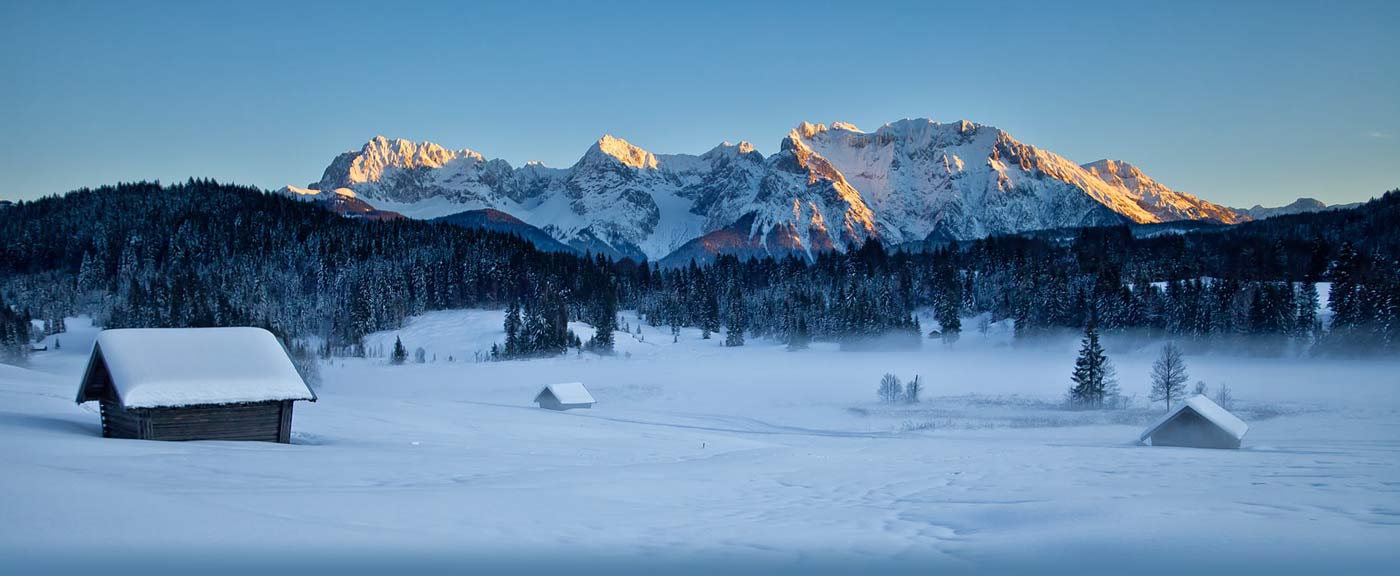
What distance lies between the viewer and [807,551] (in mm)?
11414

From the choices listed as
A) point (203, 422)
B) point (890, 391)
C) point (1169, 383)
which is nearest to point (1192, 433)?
point (1169, 383)

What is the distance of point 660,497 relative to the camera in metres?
17.3

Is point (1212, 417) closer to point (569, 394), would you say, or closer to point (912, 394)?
point (912, 394)

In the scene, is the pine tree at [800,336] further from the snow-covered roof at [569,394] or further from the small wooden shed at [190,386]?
the small wooden shed at [190,386]

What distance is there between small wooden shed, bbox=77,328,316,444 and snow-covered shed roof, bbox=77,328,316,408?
0.08 feet

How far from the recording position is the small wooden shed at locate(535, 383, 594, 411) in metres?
59.5

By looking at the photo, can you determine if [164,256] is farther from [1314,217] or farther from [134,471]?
[1314,217]

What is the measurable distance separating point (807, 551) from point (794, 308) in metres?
120

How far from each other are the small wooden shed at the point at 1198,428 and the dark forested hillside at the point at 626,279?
58.5 metres

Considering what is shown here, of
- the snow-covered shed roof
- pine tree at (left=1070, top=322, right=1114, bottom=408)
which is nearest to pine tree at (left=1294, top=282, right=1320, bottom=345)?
pine tree at (left=1070, top=322, right=1114, bottom=408)

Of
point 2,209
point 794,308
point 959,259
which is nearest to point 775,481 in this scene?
point 794,308

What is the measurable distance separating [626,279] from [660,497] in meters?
159

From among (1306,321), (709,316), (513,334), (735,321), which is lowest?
(513,334)

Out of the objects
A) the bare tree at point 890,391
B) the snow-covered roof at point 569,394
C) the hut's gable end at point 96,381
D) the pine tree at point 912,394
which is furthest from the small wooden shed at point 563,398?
the hut's gable end at point 96,381
